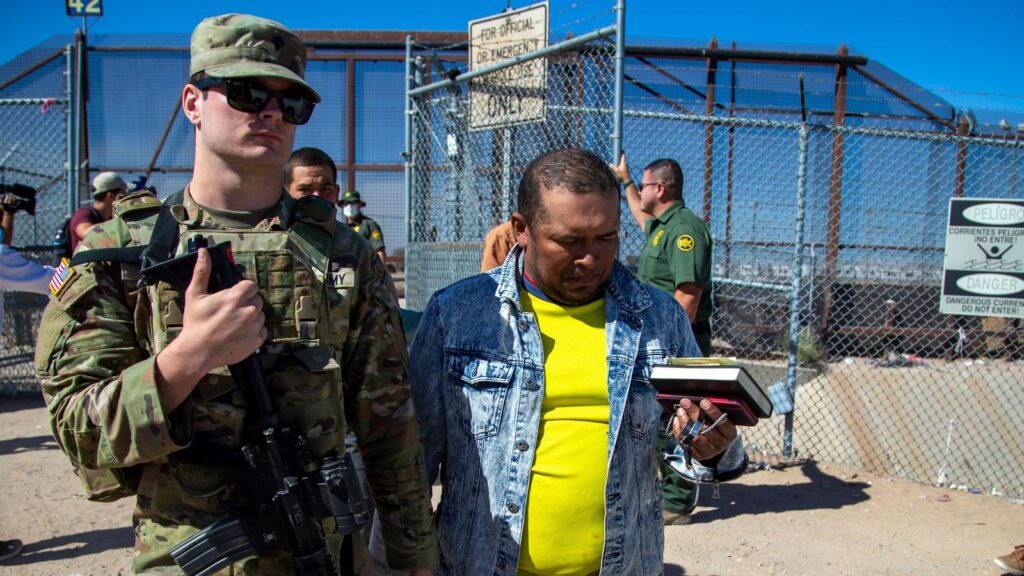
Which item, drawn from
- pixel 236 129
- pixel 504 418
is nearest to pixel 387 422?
pixel 504 418

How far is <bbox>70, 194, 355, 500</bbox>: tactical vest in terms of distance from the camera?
57.2 inches

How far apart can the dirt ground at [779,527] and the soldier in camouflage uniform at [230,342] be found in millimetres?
2759

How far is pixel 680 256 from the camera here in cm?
431

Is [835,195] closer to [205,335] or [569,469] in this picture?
[569,469]

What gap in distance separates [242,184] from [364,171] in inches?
301

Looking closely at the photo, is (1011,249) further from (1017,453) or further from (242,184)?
(242,184)

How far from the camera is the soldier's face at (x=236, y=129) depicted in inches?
60.3

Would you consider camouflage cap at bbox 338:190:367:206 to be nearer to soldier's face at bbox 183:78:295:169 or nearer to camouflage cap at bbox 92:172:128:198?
camouflage cap at bbox 92:172:128:198

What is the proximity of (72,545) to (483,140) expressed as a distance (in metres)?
3.85

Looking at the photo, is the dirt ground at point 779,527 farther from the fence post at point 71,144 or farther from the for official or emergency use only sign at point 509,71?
the for official or emergency use only sign at point 509,71

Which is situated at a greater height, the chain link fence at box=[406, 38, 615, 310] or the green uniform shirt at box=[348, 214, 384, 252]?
the chain link fence at box=[406, 38, 615, 310]

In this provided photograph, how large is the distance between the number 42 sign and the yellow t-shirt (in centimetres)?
732

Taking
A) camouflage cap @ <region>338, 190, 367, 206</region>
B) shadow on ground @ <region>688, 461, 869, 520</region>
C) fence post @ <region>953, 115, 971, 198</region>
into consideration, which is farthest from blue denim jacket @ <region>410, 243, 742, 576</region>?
fence post @ <region>953, 115, 971, 198</region>

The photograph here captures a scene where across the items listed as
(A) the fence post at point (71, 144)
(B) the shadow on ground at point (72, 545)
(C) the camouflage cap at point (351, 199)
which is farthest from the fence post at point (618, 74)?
(A) the fence post at point (71, 144)
